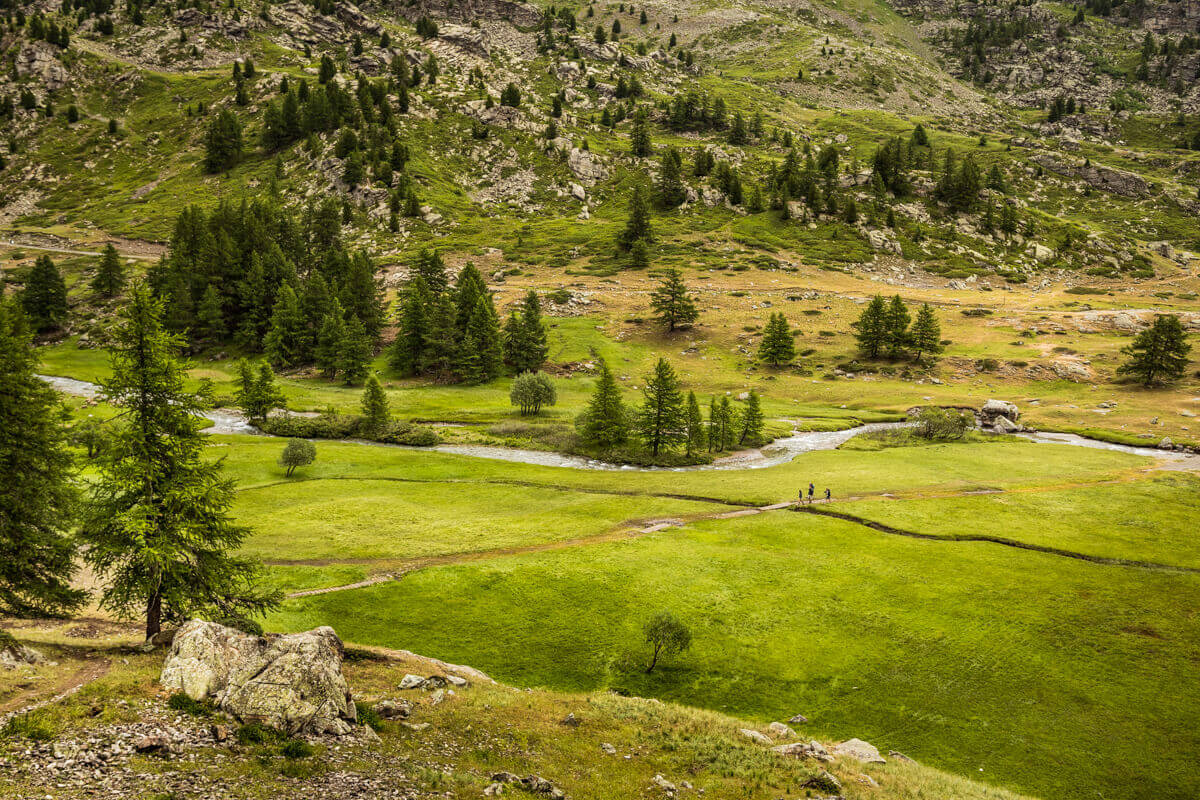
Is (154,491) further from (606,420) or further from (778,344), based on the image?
(778,344)

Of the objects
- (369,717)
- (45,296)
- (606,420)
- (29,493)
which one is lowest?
(606,420)

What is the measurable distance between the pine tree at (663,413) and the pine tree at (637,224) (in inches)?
3918

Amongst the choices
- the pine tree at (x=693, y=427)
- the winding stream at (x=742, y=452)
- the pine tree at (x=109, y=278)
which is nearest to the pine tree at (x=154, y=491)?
the winding stream at (x=742, y=452)

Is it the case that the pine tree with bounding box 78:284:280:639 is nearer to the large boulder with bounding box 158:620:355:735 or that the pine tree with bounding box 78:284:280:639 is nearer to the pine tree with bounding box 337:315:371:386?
the large boulder with bounding box 158:620:355:735

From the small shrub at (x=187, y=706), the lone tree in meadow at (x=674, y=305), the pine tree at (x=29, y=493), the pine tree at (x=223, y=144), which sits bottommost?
the small shrub at (x=187, y=706)

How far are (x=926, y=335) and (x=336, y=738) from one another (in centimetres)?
12505

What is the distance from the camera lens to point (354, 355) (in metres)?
108

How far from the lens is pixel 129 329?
22.4 m

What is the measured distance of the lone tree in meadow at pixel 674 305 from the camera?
5157 inches

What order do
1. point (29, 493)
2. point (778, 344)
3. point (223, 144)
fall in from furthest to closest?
point (223, 144) < point (778, 344) < point (29, 493)

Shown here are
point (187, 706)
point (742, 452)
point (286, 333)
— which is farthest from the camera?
point (286, 333)

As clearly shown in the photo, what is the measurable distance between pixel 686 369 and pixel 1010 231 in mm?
136654

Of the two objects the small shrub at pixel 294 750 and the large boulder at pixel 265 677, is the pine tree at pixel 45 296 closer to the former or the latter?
the large boulder at pixel 265 677

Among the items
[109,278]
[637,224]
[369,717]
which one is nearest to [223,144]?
[109,278]
